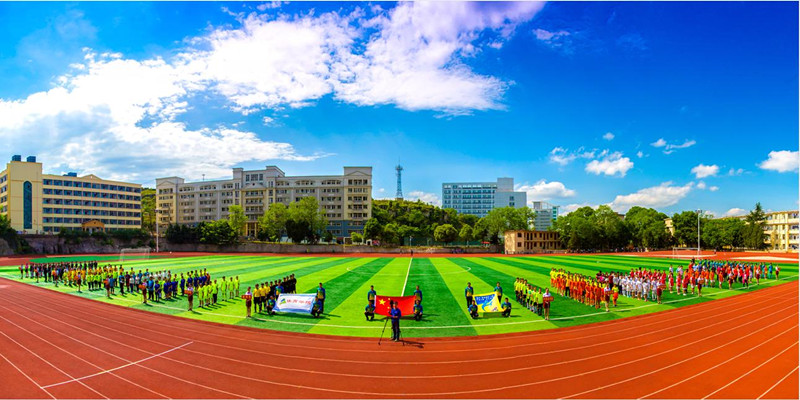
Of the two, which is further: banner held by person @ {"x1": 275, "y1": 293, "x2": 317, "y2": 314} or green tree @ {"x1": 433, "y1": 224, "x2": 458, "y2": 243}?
green tree @ {"x1": 433, "y1": 224, "x2": 458, "y2": 243}

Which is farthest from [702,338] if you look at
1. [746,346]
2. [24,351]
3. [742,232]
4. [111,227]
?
[111,227]

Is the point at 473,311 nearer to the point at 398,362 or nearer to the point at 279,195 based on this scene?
the point at 398,362

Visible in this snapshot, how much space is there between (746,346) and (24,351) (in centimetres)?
2884

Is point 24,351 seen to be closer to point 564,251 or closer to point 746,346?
point 746,346

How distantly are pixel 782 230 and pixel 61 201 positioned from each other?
168 m

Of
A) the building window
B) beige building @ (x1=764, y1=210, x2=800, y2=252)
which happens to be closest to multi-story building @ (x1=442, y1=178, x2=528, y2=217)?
beige building @ (x1=764, y1=210, x2=800, y2=252)

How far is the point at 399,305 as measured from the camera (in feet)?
69.0

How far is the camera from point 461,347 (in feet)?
53.7

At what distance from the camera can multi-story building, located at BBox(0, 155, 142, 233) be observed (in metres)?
81.1

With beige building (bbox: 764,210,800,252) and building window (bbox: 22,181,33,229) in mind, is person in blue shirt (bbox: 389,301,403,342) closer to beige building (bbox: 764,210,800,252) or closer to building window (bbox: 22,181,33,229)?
building window (bbox: 22,181,33,229)

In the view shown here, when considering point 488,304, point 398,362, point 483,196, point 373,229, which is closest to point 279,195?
point 373,229

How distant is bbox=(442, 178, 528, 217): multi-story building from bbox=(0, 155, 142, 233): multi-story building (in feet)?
442

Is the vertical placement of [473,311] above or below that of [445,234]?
below

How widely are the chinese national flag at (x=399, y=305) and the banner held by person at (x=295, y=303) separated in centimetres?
355
